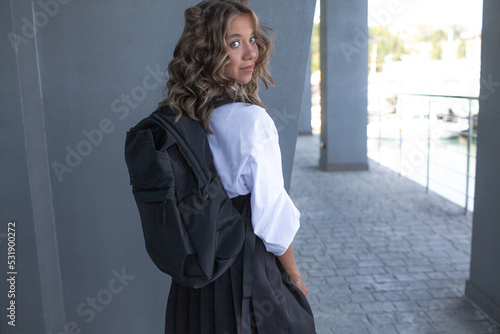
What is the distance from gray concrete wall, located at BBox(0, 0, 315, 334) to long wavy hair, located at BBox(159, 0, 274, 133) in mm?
999

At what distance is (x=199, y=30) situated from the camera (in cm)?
143

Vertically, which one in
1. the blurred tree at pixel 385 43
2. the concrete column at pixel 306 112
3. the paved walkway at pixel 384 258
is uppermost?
Answer: the blurred tree at pixel 385 43

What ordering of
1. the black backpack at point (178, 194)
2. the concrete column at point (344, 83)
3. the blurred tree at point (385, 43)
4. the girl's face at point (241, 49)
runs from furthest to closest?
the blurred tree at point (385, 43) < the concrete column at point (344, 83) < the girl's face at point (241, 49) < the black backpack at point (178, 194)

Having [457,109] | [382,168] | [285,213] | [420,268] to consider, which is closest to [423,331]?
[420,268]

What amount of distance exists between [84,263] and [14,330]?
17.3 inches

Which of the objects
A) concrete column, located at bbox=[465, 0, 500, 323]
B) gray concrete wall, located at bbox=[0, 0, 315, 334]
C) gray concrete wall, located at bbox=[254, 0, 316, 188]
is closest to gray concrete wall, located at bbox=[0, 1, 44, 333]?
gray concrete wall, located at bbox=[0, 0, 315, 334]

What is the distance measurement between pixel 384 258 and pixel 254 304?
3.16 meters

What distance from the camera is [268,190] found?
1430 millimetres

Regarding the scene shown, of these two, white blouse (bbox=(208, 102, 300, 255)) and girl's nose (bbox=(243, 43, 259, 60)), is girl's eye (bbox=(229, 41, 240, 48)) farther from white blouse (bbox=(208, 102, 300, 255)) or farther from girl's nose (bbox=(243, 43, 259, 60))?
white blouse (bbox=(208, 102, 300, 255))

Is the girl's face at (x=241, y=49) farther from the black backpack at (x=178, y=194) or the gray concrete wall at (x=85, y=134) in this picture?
the gray concrete wall at (x=85, y=134)

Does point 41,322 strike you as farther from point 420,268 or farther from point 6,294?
point 420,268

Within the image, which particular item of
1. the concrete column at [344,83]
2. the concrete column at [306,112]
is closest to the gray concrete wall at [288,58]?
the concrete column at [344,83]

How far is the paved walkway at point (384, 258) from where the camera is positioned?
325 centimetres

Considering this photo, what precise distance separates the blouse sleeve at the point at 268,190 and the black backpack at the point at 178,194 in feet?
0.33
